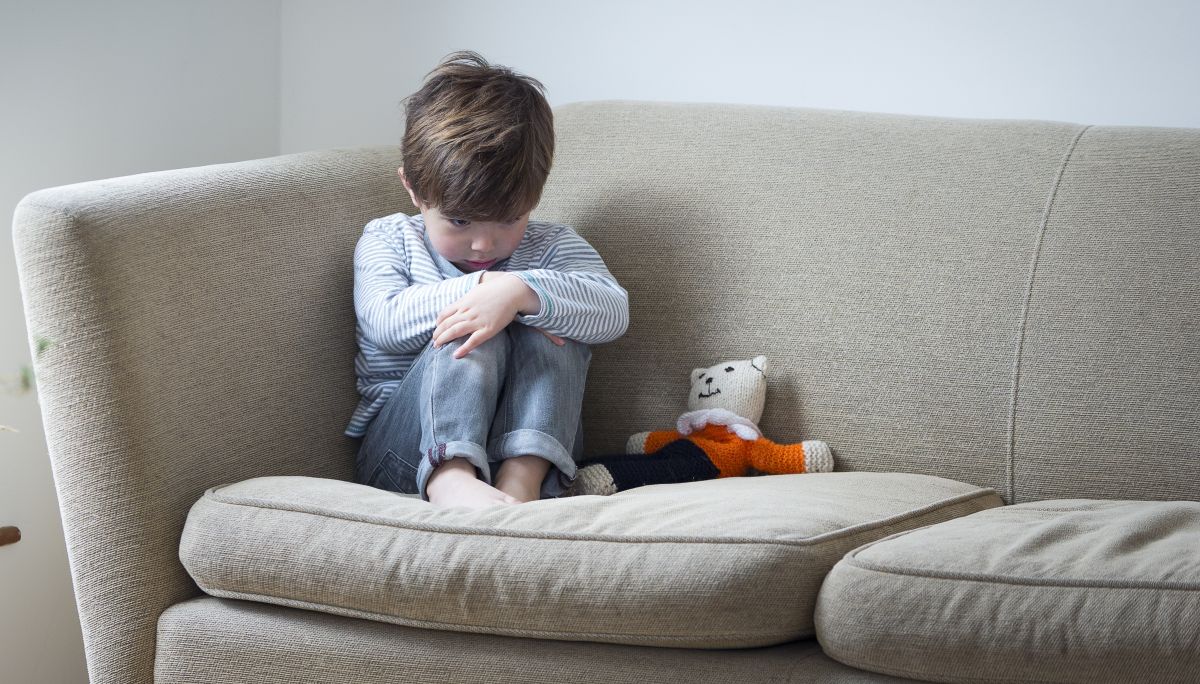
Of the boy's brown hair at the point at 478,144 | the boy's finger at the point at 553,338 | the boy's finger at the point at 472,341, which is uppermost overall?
the boy's brown hair at the point at 478,144

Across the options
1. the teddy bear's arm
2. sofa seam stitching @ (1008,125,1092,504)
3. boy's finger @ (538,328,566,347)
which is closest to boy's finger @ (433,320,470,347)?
boy's finger @ (538,328,566,347)

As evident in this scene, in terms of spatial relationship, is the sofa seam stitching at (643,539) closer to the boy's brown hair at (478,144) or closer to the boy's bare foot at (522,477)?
the boy's bare foot at (522,477)

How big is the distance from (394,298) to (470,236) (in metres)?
0.12

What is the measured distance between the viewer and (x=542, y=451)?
133 cm

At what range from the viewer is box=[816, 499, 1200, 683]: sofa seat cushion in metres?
0.94

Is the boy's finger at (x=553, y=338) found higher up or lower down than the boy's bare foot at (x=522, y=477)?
higher up

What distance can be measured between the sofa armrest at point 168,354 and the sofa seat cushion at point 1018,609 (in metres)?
0.71

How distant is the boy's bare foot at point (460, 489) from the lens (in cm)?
124

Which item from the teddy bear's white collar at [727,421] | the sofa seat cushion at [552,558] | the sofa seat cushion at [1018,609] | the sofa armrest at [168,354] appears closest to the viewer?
the sofa seat cushion at [1018,609]

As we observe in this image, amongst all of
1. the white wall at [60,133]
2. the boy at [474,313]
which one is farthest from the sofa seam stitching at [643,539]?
the white wall at [60,133]

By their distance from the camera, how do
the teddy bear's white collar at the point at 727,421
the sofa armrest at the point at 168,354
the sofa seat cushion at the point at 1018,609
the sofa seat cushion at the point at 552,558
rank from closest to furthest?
the sofa seat cushion at the point at 1018,609 → the sofa seat cushion at the point at 552,558 → the sofa armrest at the point at 168,354 → the teddy bear's white collar at the point at 727,421

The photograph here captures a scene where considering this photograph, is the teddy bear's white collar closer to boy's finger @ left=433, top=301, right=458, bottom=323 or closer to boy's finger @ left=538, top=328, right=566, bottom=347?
boy's finger @ left=538, top=328, right=566, bottom=347

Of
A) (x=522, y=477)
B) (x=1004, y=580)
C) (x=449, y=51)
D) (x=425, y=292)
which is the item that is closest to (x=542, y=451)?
(x=522, y=477)

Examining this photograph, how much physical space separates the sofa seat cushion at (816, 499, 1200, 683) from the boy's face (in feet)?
2.11
